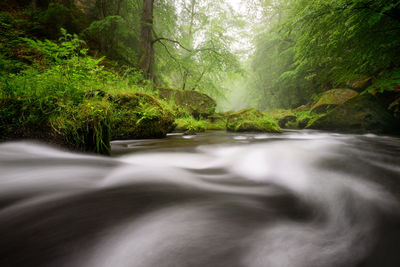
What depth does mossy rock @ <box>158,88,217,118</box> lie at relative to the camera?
743 cm

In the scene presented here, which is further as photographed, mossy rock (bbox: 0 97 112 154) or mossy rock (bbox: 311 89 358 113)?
mossy rock (bbox: 311 89 358 113)

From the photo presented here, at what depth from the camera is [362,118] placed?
5.82m

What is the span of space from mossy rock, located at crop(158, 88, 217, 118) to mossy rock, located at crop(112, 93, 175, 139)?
350 centimetres

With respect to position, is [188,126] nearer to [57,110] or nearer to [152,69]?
[152,69]

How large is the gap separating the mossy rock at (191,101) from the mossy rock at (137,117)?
11.5ft

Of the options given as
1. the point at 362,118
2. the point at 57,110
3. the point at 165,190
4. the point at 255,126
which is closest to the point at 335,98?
the point at 362,118

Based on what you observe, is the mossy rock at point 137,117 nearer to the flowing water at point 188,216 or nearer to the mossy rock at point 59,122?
the mossy rock at point 59,122

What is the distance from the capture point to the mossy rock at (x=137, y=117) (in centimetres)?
343

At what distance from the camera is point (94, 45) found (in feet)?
23.3

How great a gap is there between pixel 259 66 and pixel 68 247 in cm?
1833

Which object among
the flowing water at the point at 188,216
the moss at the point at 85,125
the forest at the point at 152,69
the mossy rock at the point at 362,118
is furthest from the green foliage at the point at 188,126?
the mossy rock at the point at 362,118

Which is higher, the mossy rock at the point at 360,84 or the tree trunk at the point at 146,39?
the tree trunk at the point at 146,39

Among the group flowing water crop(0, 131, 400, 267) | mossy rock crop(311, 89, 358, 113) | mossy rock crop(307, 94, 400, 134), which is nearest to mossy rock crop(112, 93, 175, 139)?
flowing water crop(0, 131, 400, 267)

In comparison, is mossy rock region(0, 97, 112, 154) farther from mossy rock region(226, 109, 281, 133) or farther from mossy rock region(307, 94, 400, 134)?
mossy rock region(307, 94, 400, 134)
